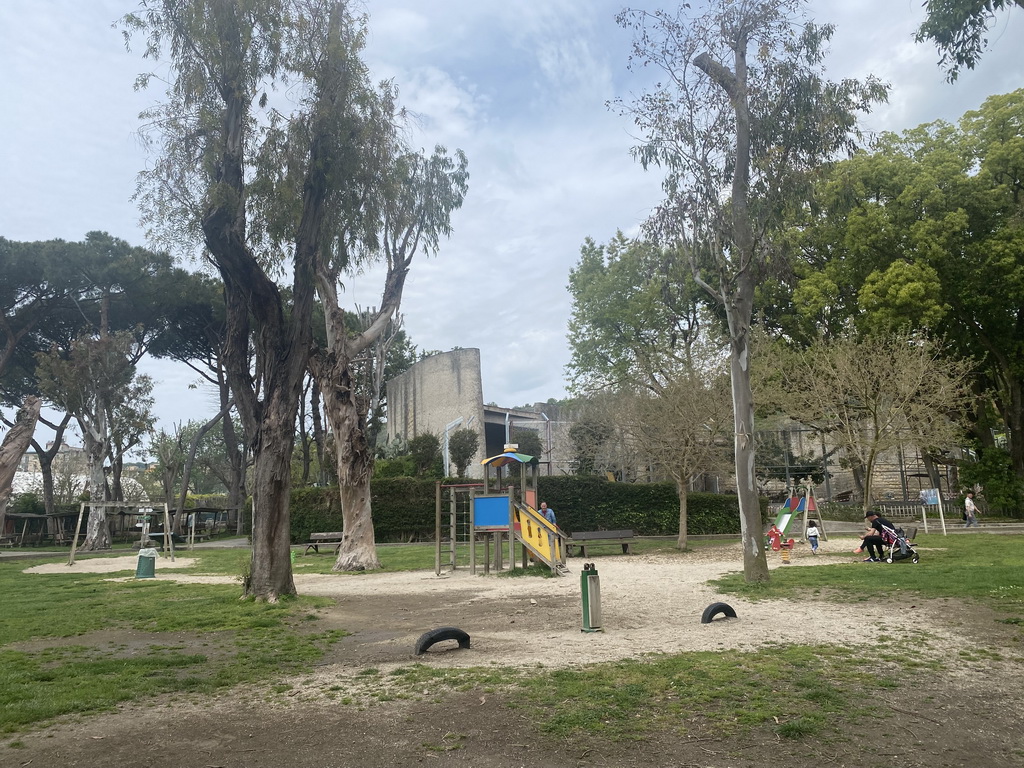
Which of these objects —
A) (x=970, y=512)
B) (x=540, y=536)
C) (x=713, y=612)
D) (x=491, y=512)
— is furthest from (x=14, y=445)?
(x=970, y=512)

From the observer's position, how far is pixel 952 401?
999 inches

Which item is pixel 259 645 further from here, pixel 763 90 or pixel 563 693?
pixel 763 90

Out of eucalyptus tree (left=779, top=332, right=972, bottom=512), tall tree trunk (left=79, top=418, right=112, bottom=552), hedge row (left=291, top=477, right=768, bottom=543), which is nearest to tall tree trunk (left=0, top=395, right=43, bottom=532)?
eucalyptus tree (left=779, top=332, right=972, bottom=512)

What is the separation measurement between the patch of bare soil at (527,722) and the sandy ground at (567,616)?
0.15 ft

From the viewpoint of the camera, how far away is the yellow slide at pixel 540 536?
15.4m

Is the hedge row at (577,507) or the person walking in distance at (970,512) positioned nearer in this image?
the person walking in distance at (970,512)

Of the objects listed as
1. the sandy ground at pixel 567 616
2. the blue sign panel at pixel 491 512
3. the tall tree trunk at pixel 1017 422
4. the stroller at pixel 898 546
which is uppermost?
the tall tree trunk at pixel 1017 422

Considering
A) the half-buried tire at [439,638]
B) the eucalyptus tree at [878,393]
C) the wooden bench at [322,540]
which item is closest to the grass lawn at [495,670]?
the half-buried tire at [439,638]

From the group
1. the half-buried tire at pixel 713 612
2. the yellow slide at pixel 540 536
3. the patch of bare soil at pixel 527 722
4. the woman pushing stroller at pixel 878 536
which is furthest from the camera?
the yellow slide at pixel 540 536

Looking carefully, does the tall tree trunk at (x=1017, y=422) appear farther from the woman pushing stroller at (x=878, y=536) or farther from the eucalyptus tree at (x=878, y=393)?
the woman pushing stroller at (x=878, y=536)

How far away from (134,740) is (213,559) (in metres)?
19.8

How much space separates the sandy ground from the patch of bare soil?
0.15 feet

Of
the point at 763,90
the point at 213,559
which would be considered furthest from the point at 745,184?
the point at 213,559

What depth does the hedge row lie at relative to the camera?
1149 inches
